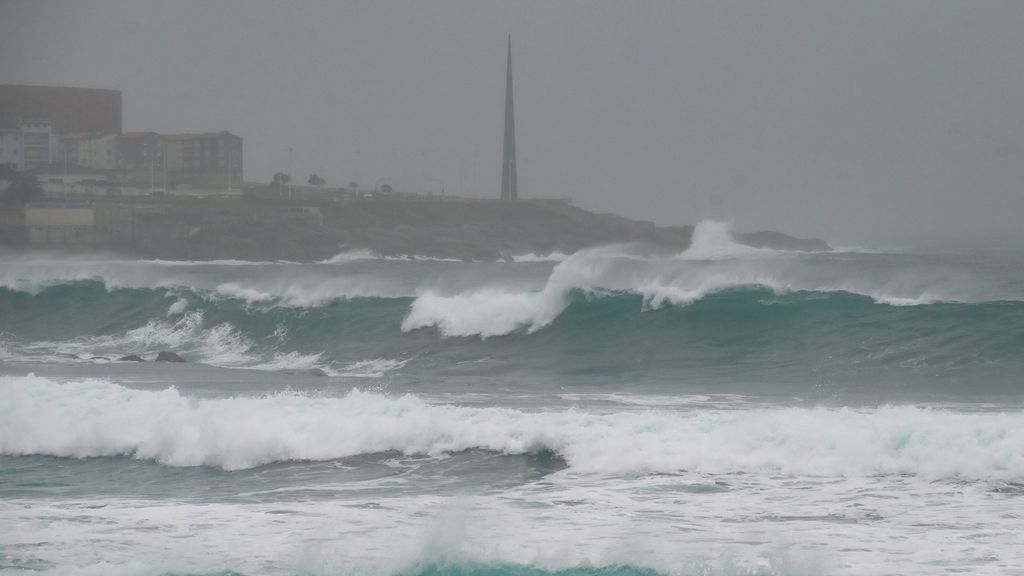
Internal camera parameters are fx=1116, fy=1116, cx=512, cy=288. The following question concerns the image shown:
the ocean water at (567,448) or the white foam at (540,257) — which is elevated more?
the white foam at (540,257)

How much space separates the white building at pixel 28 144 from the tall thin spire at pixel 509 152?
1385 inches

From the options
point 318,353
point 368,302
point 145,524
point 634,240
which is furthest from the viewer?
point 634,240

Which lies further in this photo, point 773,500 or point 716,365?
point 716,365

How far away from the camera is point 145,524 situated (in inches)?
358

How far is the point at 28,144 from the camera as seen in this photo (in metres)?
80.4

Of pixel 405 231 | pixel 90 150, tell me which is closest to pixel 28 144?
pixel 90 150

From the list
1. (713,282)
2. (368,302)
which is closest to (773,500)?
(713,282)

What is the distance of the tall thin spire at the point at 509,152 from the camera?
93706 millimetres

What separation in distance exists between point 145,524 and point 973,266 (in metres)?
47.3

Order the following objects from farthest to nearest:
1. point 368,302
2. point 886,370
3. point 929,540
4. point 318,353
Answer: point 368,302
point 318,353
point 886,370
point 929,540

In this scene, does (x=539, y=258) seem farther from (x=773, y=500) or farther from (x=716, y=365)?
(x=773, y=500)

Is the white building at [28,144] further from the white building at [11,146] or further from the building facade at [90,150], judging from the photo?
the building facade at [90,150]

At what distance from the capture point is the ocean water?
8.24m

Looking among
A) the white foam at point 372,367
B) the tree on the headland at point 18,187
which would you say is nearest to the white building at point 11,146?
the tree on the headland at point 18,187
